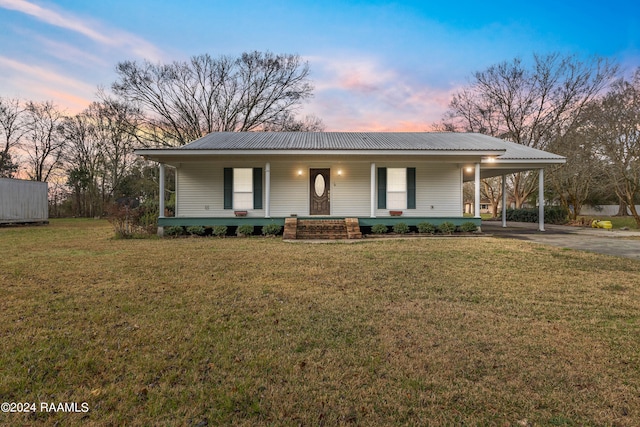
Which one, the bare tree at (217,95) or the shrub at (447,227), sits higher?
the bare tree at (217,95)

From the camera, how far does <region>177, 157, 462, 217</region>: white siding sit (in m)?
13.1

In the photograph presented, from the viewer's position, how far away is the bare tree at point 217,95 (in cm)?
2336

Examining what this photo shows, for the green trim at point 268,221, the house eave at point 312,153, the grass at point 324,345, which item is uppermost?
the house eave at point 312,153

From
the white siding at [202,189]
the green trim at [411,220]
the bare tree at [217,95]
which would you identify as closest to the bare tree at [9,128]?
the bare tree at [217,95]

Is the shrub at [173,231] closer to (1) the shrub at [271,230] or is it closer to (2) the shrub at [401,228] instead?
(1) the shrub at [271,230]

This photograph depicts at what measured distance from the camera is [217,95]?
80.6 ft


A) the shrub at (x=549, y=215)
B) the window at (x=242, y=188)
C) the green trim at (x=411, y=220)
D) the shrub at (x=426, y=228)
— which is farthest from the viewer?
the shrub at (x=549, y=215)

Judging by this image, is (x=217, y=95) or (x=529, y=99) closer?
(x=529, y=99)

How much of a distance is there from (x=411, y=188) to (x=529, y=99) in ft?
50.0

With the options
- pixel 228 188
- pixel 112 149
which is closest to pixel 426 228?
pixel 228 188

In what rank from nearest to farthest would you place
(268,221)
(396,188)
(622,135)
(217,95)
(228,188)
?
(268,221), (228,188), (396,188), (622,135), (217,95)

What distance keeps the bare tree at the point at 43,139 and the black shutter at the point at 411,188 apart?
3183cm

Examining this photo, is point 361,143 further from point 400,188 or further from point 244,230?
point 244,230

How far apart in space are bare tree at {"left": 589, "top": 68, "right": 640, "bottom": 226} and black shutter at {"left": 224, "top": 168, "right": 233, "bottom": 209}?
17480mm
